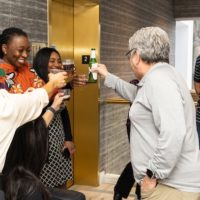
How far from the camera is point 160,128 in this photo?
5.64 ft

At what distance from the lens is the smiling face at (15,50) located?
2282 mm

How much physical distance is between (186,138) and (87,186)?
2.75 m

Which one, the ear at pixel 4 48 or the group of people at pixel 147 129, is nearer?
the group of people at pixel 147 129

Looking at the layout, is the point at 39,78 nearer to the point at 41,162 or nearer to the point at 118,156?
the point at 41,162

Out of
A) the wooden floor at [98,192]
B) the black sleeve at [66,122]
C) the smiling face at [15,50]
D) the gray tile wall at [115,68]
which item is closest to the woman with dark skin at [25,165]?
the smiling face at [15,50]

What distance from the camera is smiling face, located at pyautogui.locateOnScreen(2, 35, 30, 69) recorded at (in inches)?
89.9

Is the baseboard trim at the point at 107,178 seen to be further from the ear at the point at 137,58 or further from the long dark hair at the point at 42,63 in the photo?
the ear at the point at 137,58

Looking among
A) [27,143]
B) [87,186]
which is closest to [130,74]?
[87,186]

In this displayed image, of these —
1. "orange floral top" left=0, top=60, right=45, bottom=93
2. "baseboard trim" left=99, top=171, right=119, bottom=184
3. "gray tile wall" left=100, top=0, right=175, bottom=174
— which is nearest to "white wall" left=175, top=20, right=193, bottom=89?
"gray tile wall" left=100, top=0, right=175, bottom=174

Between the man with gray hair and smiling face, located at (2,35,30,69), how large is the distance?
2.53 feet

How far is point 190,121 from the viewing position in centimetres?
181

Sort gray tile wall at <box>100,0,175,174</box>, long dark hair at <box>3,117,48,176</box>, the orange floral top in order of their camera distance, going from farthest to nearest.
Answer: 1. gray tile wall at <box>100,0,175,174</box>
2. the orange floral top
3. long dark hair at <box>3,117,48,176</box>

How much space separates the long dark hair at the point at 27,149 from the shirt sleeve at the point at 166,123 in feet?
1.76

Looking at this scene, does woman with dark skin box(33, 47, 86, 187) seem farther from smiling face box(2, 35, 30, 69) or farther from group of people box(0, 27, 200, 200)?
group of people box(0, 27, 200, 200)
